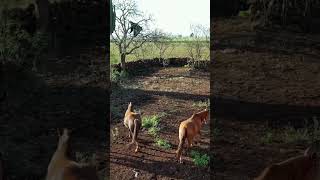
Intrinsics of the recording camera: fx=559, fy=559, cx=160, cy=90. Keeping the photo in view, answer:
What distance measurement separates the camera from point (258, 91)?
362cm

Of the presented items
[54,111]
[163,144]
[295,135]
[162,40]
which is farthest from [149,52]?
[295,135]

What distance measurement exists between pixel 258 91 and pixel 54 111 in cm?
138

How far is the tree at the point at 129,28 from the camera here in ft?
12.6

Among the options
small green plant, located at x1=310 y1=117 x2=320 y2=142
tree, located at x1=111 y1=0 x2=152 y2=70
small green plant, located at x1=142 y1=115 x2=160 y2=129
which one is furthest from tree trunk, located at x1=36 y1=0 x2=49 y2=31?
small green plant, located at x1=310 y1=117 x2=320 y2=142

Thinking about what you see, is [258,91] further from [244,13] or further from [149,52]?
[149,52]

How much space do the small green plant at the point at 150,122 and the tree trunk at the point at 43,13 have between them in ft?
3.02

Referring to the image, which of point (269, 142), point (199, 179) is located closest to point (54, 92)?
point (199, 179)

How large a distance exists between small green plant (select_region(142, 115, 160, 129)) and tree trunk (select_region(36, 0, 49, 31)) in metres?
0.92

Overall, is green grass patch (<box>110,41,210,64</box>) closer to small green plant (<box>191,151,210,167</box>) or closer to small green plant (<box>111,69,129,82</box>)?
small green plant (<box>111,69,129,82</box>)

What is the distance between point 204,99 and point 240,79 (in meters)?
0.30

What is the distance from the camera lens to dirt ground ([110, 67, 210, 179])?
3.81 metres

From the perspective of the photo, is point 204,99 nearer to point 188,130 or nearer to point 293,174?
point 188,130

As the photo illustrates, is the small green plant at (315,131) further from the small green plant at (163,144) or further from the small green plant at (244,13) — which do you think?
the small green plant at (163,144)

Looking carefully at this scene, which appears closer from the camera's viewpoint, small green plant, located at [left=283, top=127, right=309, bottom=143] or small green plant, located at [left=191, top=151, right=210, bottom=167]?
small green plant, located at [left=283, top=127, right=309, bottom=143]
